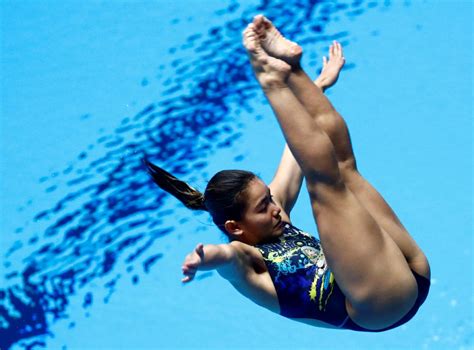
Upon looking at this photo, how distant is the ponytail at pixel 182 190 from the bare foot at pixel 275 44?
0.81 meters

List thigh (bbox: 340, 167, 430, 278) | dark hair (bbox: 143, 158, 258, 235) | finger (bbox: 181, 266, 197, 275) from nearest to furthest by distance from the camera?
finger (bbox: 181, 266, 197, 275) < thigh (bbox: 340, 167, 430, 278) < dark hair (bbox: 143, 158, 258, 235)

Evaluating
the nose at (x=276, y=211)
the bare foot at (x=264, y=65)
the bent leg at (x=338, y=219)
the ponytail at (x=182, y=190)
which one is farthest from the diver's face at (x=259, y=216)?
the bare foot at (x=264, y=65)

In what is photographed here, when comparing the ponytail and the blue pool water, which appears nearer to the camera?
the ponytail

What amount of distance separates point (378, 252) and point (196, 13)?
4.35 metres

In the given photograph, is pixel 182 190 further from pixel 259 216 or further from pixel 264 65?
pixel 264 65

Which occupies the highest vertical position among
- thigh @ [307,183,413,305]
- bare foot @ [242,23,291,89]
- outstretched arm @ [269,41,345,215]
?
outstretched arm @ [269,41,345,215]

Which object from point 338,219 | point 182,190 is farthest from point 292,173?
point 338,219

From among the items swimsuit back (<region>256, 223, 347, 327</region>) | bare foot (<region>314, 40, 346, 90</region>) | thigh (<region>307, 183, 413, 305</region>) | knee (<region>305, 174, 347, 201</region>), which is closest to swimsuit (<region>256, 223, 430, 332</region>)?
swimsuit back (<region>256, 223, 347, 327</region>)

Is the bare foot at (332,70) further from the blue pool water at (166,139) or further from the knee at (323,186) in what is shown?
the blue pool water at (166,139)

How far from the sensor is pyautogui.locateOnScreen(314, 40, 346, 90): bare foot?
11.0 feet

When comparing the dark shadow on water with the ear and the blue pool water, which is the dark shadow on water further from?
the ear

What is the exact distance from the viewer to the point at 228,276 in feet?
9.23

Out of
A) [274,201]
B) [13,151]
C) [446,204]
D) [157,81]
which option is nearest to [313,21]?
[157,81]

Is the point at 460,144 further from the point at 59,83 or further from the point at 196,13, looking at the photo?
the point at 59,83
